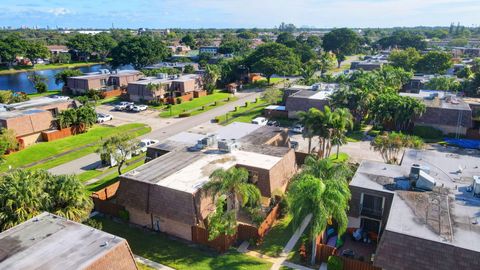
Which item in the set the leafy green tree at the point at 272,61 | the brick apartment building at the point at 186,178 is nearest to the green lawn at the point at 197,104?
→ the leafy green tree at the point at 272,61

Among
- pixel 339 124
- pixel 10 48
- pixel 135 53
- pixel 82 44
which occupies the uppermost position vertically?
pixel 82 44

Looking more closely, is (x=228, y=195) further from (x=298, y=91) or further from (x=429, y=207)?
(x=298, y=91)

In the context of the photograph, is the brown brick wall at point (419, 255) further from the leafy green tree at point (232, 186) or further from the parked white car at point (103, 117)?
the parked white car at point (103, 117)

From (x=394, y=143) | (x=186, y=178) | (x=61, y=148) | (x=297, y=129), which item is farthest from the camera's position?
(x=297, y=129)

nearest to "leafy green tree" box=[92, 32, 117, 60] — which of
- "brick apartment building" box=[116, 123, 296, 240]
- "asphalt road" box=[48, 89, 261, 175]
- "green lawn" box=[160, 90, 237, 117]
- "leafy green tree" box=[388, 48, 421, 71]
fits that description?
"green lawn" box=[160, 90, 237, 117]

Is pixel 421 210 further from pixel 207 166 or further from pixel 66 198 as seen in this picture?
pixel 66 198

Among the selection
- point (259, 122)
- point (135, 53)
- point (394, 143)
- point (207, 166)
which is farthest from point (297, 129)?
point (135, 53)
